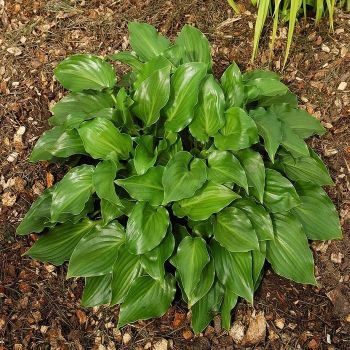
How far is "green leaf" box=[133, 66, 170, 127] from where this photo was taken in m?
2.42

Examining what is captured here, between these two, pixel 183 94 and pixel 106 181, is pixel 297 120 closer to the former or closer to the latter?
pixel 183 94

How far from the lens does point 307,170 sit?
8.82ft

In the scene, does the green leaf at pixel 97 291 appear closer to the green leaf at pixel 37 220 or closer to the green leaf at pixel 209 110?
the green leaf at pixel 37 220

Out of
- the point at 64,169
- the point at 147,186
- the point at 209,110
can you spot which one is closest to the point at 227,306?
the point at 147,186

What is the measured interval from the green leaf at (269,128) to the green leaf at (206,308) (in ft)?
2.24

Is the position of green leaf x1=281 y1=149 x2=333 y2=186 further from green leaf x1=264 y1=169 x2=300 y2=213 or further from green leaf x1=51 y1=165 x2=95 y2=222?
green leaf x1=51 y1=165 x2=95 y2=222

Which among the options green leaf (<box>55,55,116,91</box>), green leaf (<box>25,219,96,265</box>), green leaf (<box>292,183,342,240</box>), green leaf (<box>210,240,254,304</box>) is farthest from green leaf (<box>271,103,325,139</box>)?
green leaf (<box>25,219,96,265</box>)

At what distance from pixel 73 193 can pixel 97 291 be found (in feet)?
1.56

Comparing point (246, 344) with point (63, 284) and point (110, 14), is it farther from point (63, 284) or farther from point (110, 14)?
point (110, 14)

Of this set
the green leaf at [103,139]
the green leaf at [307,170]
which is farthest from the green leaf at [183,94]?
the green leaf at [307,170]

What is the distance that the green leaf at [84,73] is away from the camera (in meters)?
2.70

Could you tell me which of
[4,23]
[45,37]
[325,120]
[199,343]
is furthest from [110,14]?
[199,343]

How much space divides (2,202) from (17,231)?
1.28 ft

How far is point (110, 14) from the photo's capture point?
3.60 m
